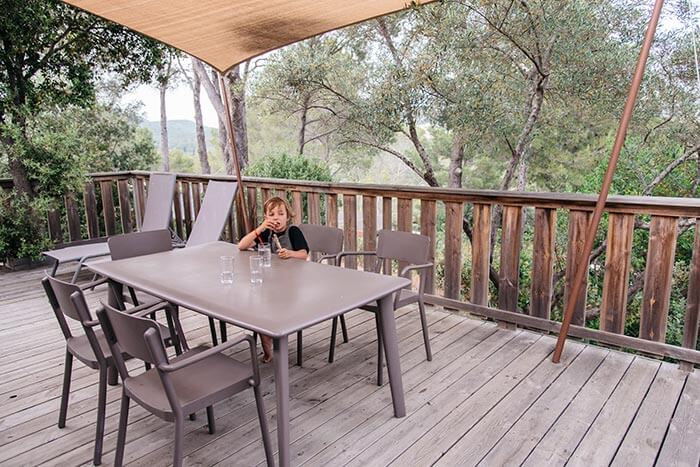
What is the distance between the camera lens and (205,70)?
11.6m

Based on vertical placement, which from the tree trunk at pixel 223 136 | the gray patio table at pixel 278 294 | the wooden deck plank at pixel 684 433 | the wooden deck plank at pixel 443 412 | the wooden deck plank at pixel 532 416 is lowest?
the wooden deck plank at pixel 684 433

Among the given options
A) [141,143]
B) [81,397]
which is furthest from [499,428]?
[141,143]

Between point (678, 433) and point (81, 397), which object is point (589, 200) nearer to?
point (678, 433)

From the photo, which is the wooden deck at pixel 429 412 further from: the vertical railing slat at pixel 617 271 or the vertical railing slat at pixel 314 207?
the vertical railing slat at pixel 314 207

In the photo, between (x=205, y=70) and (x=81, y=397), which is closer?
(x=81, y=397)

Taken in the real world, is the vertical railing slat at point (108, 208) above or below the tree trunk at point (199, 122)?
below

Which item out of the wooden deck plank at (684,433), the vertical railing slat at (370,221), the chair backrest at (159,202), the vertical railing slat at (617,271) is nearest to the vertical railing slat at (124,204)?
the chair backrest at (159,202)

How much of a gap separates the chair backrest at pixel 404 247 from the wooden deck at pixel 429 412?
2.15 ft

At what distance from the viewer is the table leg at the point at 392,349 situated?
7.51 feet

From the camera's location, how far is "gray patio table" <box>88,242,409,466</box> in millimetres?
1863

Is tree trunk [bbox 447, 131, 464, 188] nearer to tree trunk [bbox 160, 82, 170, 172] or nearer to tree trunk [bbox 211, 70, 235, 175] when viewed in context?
tree trunk [bbox 211, 70, 235, 175]

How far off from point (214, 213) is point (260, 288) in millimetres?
2835

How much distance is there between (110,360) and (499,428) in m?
1.80

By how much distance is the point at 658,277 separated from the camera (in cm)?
293
